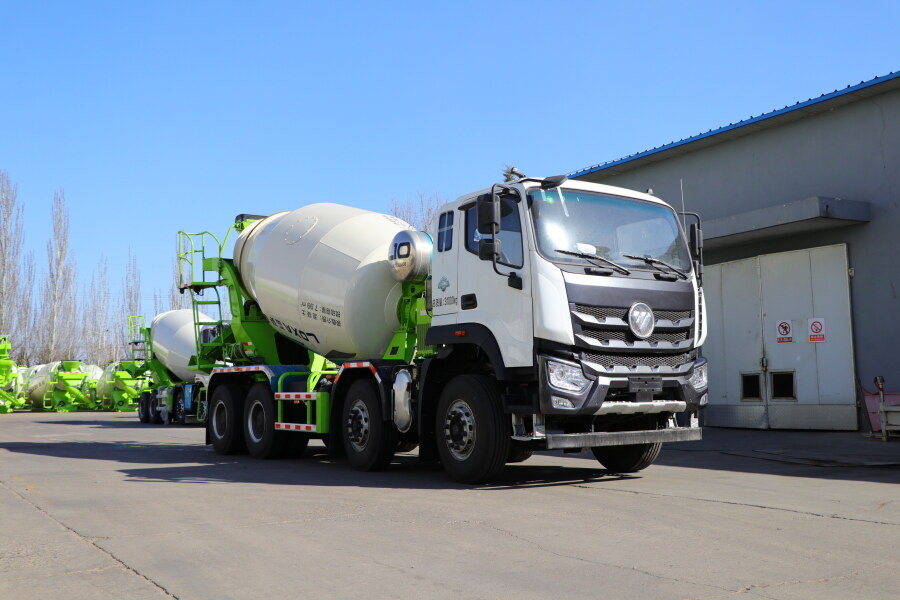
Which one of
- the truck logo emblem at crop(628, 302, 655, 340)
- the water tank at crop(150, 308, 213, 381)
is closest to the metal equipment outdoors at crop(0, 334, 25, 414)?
the water tank at crop(150, 308, 213, 381)

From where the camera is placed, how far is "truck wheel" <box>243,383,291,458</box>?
501 inches

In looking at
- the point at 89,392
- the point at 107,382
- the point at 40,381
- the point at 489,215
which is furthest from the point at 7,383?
the point at 489,215

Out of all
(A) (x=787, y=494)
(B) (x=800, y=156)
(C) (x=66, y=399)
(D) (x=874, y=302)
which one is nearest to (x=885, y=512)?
(A) (x=787, y=494)

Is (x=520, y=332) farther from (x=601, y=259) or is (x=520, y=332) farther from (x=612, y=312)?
(x=601, y=259)

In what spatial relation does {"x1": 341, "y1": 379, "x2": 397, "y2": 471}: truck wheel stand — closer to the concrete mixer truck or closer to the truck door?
the concrete mixer truck

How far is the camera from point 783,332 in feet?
53.0

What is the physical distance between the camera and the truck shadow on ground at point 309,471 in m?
9.66

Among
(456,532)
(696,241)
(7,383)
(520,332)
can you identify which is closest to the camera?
(456,532)

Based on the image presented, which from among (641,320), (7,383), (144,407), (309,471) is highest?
(641,320)

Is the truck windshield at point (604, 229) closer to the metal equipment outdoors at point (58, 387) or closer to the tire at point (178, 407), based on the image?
the tire at point (178, 407)

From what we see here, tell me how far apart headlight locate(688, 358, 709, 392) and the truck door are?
1987 millimetres

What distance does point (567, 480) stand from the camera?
9.84 meters

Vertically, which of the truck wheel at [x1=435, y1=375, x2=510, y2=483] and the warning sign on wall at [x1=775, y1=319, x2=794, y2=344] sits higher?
the warning sign on wall at [x1=775, y1=319, x2=794, y2=344]

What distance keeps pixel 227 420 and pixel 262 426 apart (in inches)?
36.5
